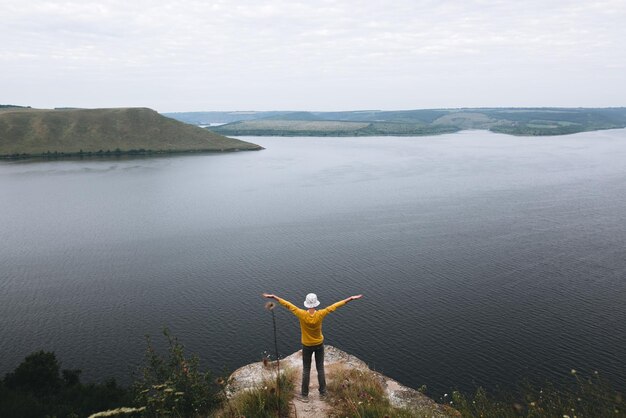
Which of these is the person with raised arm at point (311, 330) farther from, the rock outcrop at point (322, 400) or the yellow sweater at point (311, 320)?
the rock outcrop at point (322, 400)

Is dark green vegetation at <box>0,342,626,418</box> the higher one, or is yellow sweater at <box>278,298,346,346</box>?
A: yellow sweater at <box>278,298,346,346</box>

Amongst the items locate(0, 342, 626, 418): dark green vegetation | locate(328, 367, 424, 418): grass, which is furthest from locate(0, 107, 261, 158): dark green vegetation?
locate(328, 367, 424, 418): grass

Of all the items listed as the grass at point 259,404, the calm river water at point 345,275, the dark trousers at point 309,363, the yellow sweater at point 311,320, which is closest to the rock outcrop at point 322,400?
the dark trousers at point 309,363

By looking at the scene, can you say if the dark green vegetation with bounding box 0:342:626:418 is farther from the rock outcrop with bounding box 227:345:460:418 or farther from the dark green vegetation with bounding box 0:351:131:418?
the rock outcrop with bounding box 227:345:460:418

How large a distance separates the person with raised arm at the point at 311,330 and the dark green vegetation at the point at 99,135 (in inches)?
6187

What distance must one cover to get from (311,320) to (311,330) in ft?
1.45

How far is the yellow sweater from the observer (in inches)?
468

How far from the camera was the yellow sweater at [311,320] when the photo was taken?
11898 mm

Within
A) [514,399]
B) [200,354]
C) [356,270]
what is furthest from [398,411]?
[356,270]

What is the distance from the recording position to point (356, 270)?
123 ft

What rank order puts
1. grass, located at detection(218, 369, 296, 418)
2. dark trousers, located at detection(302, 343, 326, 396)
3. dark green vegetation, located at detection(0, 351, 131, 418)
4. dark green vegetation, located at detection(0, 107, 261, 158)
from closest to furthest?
grass, located at detection(218, 369, 296, 418)
dark trousers, located at detection(302, 343, 326, 396)
dark green vegetation, located at detection(0, 351, 131, 418)
dark green vegetation, located at detection(0, 107, 261, 158)

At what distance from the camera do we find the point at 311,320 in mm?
12016

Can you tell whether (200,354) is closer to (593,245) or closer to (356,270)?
(356,270)

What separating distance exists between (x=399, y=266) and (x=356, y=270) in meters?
3.92
